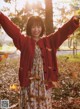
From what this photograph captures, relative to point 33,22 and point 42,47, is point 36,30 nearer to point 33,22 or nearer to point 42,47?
point 33,22

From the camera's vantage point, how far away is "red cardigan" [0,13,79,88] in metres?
4.99

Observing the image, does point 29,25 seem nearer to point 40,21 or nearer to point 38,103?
point 40,21

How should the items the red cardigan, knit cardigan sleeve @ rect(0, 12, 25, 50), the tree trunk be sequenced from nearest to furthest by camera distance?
knit cardigan sleeve @ rect(0, 12, 25, 50)
the red cardigan
the tree trunk

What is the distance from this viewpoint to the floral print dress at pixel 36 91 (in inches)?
199

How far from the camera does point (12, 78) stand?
13.2 m

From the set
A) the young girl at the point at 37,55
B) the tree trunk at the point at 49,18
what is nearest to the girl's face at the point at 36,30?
the young girl at the point at 37,55

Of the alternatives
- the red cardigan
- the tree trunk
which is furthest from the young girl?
the tree trunk

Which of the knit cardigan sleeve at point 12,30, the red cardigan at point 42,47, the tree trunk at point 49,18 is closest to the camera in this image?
the knit cardigan sleeve at point 12,30

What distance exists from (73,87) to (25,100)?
17.7 feet

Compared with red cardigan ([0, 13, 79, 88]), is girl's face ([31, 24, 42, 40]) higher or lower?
higher

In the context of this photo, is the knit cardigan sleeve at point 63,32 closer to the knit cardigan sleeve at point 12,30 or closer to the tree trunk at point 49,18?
the knit cardigan sleeve at point 12,30

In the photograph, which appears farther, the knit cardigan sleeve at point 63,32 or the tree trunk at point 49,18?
the tree trunk at point 49,18

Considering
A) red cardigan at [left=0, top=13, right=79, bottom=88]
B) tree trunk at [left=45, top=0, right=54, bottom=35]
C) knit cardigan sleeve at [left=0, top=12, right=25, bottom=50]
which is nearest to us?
knit cardigan sleeve at [left=0, top=12, right=25, bottom=50]

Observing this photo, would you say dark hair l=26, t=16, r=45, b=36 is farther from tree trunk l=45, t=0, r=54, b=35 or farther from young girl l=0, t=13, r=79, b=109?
tree trunk l=45, t=0, r=54, b=35
